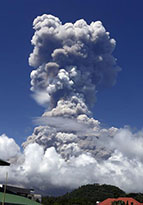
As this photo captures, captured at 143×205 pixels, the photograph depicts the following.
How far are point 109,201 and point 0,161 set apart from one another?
115m

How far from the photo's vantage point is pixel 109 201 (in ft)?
604

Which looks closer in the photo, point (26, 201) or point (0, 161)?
point (0, 161)

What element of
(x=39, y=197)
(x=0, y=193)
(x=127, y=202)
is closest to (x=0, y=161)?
(x=0, y=193)

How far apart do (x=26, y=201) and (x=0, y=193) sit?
15.8 m

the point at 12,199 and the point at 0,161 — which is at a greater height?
the point at 0,161

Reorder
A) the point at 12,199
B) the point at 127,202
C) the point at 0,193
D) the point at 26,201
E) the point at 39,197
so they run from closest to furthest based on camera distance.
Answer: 1. the point at 0,193
2. the point at 12,199
3. the point at 26,201
4. the point at 39,197
5. the point at 127,202

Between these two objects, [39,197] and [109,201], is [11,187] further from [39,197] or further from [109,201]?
[109,201]

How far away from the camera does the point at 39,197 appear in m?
116

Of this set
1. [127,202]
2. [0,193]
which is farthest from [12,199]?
[127,202]

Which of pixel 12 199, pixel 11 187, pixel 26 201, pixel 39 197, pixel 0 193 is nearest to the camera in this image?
pixel 0 193

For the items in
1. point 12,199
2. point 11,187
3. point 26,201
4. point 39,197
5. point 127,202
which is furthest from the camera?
point 127,202

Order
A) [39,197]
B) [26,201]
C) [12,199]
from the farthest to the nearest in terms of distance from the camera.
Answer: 1. [39,197]
2. [26,201]
3. [12,199]

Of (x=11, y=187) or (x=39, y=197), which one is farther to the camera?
(x=39, y=197)

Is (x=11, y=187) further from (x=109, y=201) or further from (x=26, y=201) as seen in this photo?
(x=109, y=201)
